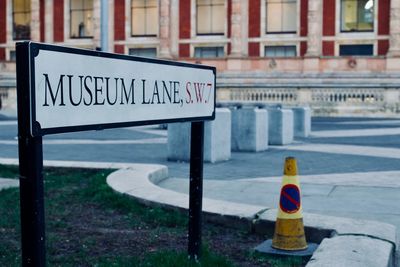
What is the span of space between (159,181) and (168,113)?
4.47 meters

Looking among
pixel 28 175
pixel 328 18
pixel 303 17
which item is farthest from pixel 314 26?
pixel 28 175

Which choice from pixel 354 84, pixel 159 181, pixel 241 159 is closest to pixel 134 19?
pixel 354 84

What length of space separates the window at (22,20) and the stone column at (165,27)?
992cm

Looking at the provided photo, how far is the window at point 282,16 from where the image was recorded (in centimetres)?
3516

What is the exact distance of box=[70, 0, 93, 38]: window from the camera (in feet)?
130

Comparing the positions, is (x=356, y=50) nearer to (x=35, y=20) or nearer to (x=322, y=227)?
(x=35, y=20)

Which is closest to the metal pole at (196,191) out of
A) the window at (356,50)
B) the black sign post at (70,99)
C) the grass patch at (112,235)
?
the grass patch at (112,235)

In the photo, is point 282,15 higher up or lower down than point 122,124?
higher up

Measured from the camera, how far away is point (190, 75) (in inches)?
146

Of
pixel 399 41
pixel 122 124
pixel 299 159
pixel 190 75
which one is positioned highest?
pixel 399 41

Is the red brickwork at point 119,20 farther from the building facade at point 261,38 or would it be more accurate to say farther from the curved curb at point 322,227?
the curved curb at point 322,227

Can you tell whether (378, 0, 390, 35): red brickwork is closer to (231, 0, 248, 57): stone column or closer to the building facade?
the building facade

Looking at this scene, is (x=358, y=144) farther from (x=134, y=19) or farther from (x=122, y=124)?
(x=134, y=19)

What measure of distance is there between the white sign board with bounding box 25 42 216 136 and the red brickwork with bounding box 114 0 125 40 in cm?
3562
